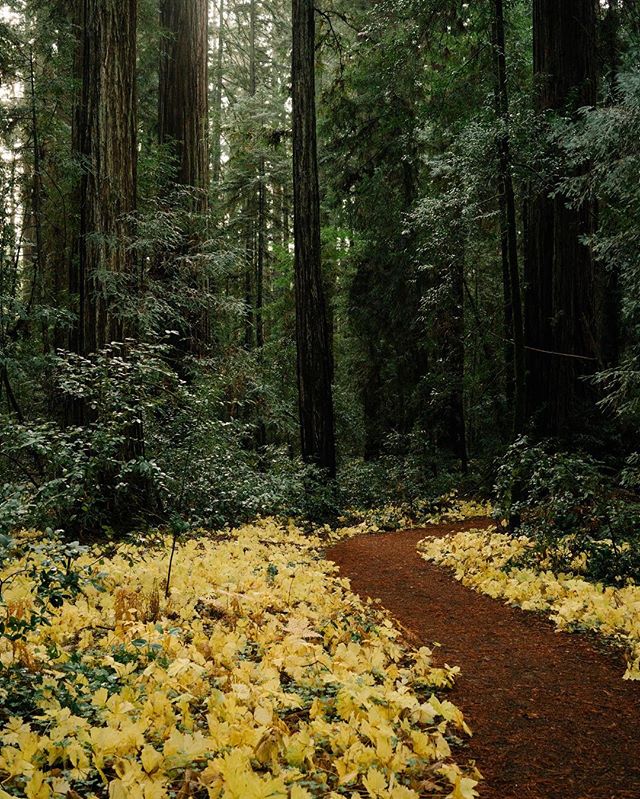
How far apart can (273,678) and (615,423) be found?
6992mm

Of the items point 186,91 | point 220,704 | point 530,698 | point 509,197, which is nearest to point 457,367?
point 509,197

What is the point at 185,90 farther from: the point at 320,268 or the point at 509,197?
the point at 509,197

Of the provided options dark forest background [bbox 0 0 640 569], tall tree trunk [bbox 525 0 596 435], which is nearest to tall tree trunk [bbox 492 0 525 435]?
dark forest background [bbox 0 0 640 569]

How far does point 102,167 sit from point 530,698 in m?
6.71

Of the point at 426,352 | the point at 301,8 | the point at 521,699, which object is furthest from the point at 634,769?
the point at 426,352

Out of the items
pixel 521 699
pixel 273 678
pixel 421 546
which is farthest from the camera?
pixel 421 546

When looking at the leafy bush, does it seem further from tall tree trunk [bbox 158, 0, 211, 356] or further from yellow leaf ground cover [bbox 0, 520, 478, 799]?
tall tree trunk [bbox 158, 0, 211, 356]

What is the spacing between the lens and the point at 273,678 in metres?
2.80

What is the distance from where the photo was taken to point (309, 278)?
35.3 ft

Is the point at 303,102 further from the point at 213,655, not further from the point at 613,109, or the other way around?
the point at 213,655

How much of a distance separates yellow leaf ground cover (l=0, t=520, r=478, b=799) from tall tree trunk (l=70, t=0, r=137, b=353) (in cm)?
361

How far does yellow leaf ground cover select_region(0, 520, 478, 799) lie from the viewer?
6.44ft

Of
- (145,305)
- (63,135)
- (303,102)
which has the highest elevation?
(303,102)

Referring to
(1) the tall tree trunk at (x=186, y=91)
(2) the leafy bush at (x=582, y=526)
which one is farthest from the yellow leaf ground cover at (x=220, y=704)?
(1) the tall tree trunk at (x=186, y=91)
